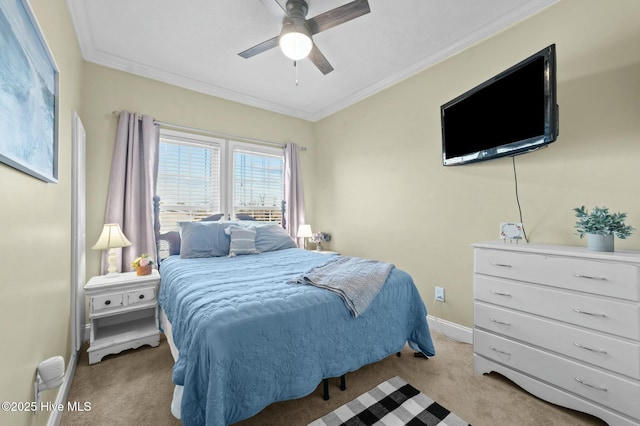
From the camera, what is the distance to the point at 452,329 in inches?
99.6

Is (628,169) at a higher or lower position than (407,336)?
higher

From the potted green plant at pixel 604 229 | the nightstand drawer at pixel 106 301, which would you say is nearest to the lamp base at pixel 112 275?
the nightstand drawer at pixel 106 301

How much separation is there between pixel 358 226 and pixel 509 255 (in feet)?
6.40

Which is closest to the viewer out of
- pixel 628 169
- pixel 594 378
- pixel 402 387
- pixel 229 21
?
pixel 594 378

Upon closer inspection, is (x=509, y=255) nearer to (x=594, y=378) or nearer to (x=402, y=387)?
(x=594, y=378)

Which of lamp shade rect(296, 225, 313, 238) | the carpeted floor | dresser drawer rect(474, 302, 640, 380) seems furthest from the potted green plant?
lamp shade rect(296, 225, 313, 238)

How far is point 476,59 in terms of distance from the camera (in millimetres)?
2375

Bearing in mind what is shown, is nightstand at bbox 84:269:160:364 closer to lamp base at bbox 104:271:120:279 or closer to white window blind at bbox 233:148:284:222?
lamp base at bbox 104:271:120:279

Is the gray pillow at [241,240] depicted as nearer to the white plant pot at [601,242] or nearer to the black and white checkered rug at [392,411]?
the black and white checkered rug at [392,411]

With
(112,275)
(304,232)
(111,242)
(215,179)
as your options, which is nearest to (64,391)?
(112,275)

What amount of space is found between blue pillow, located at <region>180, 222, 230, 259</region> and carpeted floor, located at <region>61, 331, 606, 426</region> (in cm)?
95

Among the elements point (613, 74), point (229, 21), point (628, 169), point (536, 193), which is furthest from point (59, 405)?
point (613, 74)

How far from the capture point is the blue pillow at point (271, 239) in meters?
3.05

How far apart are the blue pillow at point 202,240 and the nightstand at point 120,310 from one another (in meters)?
0.37
